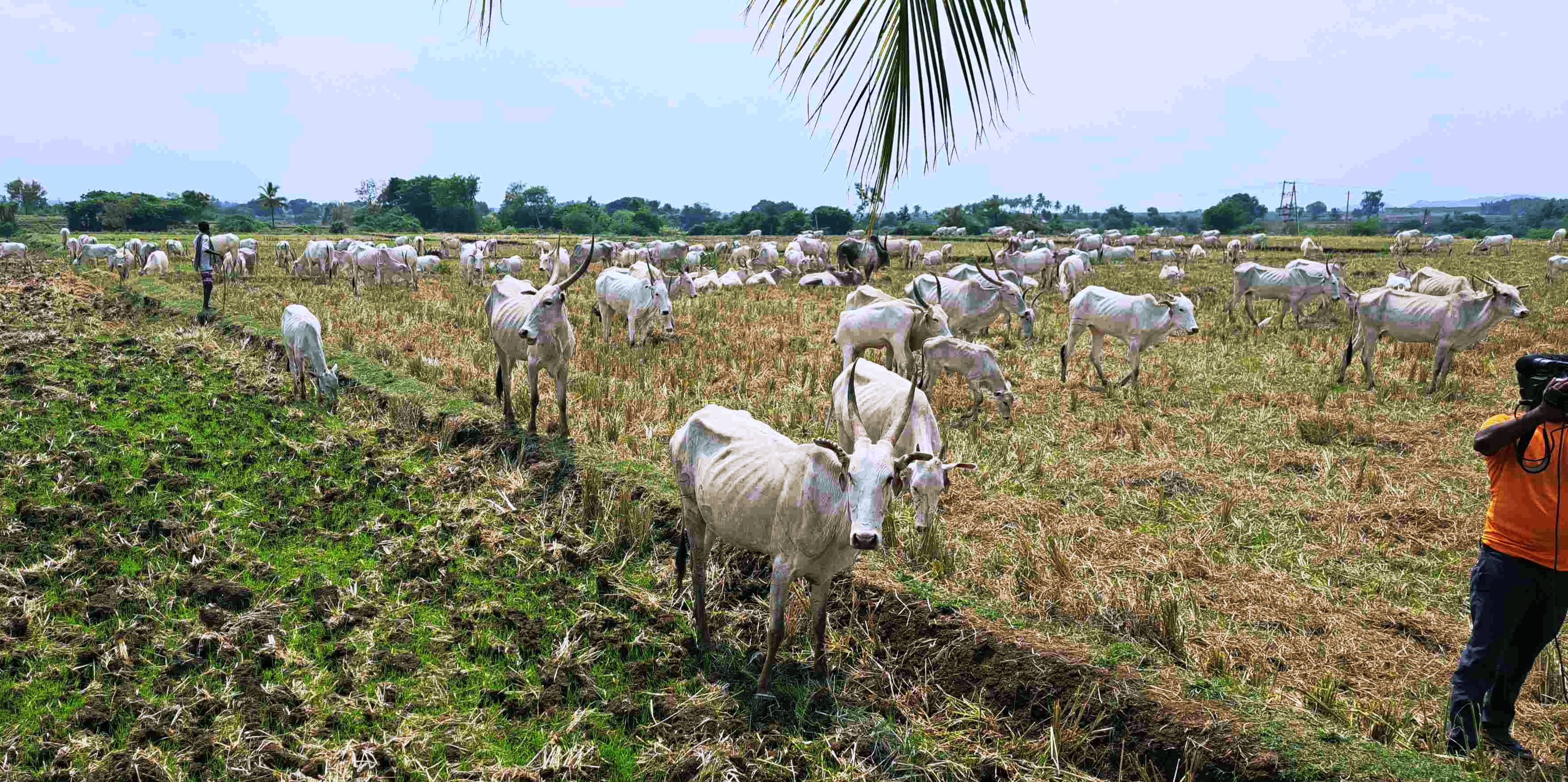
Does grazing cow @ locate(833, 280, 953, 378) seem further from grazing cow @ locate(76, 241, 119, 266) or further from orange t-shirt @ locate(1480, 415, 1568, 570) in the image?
grazing cow @ locate(76, 241, 119, 266)

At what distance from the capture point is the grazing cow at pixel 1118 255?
40.0 meters

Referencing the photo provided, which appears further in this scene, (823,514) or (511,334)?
(511,334)

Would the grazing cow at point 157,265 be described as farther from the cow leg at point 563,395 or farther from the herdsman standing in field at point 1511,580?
the herdsman standing in field at point 1511,580

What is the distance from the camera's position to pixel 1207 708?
4.54m

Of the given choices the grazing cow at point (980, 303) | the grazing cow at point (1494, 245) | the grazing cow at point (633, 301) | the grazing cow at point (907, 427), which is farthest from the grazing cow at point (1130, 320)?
the grazing cow at point (1494, 245)

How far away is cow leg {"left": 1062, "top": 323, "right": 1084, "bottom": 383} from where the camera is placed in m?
12.9

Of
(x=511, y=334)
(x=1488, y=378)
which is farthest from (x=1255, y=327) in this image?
(x=511, y=334)

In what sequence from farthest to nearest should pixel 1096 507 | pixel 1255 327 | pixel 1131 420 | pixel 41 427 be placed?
1. pixel 1255 327
2. pixel 1131 420
3. pixel 41 427
4. pixel 1096 507

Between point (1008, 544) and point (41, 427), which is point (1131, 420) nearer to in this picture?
point (1008, 544)

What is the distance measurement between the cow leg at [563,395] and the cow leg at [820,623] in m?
4.58

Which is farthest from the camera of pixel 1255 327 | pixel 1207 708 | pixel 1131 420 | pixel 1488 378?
pixel 1255 327

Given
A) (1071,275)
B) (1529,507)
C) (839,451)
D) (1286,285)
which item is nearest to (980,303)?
(1286,285)

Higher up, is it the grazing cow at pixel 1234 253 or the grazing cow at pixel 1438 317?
the grazing cow at pixel 1234 253

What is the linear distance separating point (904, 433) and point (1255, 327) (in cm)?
1395
